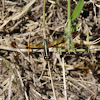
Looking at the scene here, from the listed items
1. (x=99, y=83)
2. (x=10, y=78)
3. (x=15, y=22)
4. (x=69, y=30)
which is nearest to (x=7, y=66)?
(x=10, y=78)

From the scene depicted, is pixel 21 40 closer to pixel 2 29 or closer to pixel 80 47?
pixel 2 29

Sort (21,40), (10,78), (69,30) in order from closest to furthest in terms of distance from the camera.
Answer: (69,30)
(10,78)
(21,40)

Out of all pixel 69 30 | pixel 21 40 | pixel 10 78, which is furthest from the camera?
pixel 21 40

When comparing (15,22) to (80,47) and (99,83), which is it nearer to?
Answer: (80,47)

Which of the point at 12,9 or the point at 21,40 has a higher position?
the point at 12,9

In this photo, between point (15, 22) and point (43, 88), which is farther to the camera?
point (15, 22)

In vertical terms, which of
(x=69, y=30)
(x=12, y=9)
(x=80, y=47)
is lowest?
(x=80, y=47)
